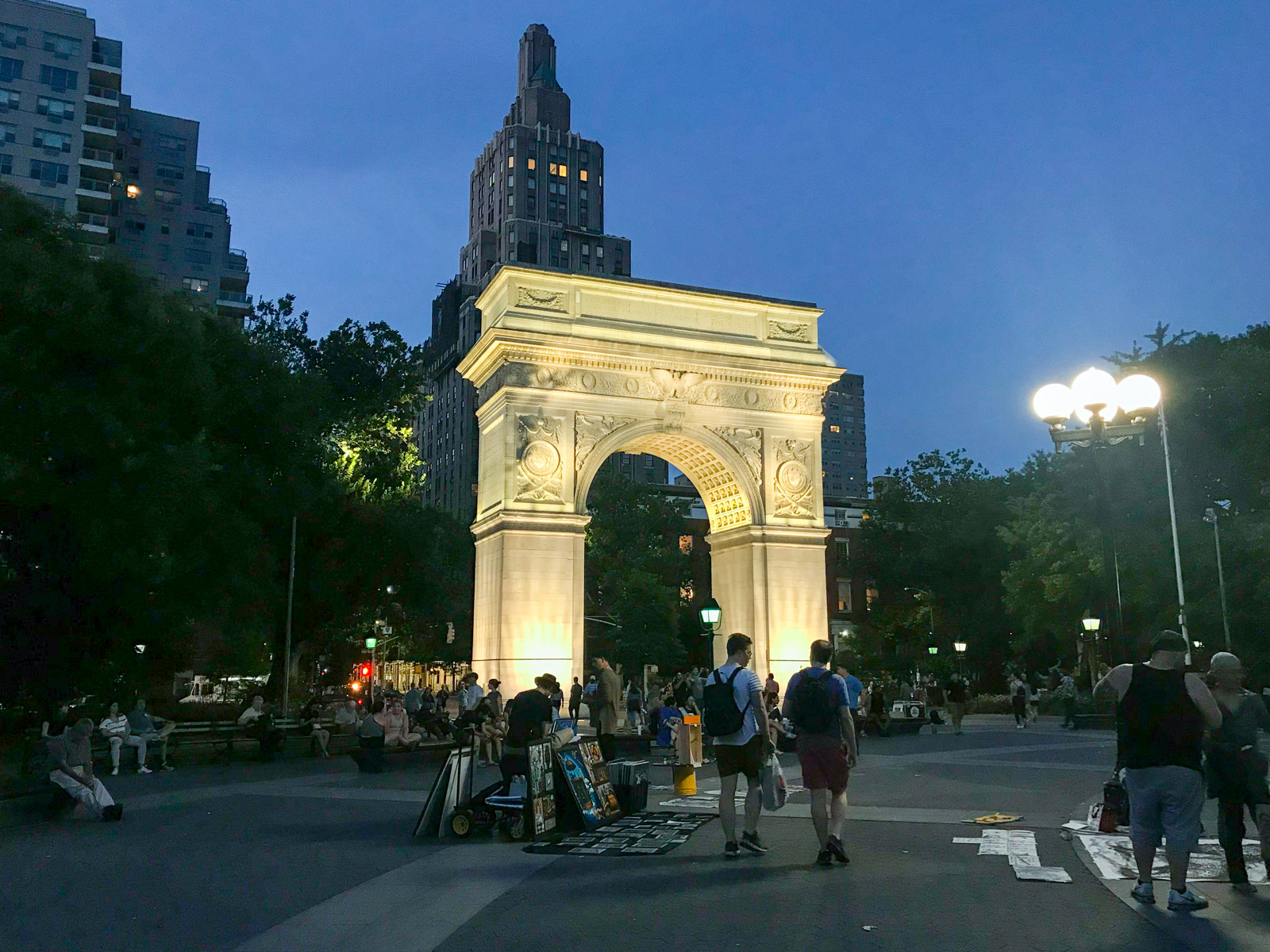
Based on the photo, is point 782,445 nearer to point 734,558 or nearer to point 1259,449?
point 734,558

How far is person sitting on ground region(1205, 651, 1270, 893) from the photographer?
8023mm

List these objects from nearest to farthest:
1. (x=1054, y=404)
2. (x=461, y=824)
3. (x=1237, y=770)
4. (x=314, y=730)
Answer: (x=1237, y=770) < (x=461, y=824) < (x=1054, y=404) < (x=314, y=730)

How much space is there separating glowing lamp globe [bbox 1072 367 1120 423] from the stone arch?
20219mm

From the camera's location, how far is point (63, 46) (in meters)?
69.7

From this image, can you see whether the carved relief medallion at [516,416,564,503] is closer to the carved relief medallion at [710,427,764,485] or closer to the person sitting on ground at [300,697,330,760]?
the carved relief medallion at [710,427,764,485]

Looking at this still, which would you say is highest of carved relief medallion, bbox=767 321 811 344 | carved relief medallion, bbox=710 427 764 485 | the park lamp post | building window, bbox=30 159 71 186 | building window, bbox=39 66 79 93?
building window, bbox=39 66 79 93

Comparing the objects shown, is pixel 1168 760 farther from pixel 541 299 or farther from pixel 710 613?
pixel 541 299

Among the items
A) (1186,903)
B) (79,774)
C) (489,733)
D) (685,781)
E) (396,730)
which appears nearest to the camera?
(1186,903)

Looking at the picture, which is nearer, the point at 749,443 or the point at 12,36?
the point at 749,443

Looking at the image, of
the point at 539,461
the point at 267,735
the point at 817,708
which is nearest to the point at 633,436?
the point at 539,461

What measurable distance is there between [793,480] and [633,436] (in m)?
5.41

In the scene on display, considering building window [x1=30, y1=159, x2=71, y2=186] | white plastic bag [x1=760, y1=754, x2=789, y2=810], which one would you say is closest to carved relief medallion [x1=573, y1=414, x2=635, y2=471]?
white plastic bag [x1=760, y1=754, x2=789, y2=810]

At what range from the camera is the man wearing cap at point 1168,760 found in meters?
7.20

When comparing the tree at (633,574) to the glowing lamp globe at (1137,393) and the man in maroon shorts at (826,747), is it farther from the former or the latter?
the man in maroon shorts at (826,747)
